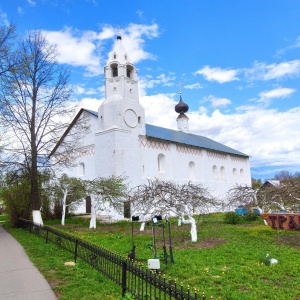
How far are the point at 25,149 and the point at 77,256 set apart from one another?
1111 centimetres

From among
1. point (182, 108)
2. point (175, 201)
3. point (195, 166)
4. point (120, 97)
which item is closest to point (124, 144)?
point (120, 97)

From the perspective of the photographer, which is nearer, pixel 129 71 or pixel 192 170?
pixel 129 71

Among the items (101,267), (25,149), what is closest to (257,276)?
(101,267)

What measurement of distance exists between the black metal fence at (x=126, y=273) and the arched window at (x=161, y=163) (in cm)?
1735

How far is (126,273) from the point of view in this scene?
5906 mm

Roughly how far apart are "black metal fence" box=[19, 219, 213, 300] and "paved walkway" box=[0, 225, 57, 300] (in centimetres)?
133

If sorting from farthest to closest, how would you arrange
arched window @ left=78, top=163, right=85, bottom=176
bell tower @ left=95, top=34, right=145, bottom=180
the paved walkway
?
arched window @ left=78, top=163, right=85, bottom=176, bell tower @ left=95, top=34, right=145, bottom=180, the paved walkway

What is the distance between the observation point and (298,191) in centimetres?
1305

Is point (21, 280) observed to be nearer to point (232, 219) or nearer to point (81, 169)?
point (232, 219)

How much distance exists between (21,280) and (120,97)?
20.2 meters

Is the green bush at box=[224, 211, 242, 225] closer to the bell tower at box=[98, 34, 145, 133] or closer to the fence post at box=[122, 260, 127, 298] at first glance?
the bell tower at box=[98, 34, 145, 133]

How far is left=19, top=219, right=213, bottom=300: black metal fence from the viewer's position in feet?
14.4

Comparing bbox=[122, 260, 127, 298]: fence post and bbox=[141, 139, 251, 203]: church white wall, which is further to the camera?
bbox=[141, 139, 251, 203]: church white wall

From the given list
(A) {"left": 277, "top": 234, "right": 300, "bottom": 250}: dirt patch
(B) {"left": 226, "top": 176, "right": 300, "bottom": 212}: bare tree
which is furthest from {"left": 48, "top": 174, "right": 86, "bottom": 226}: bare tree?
(A) {"left": 277, "top": 234, "right": 300, "bottom": 250}: dirt patch
